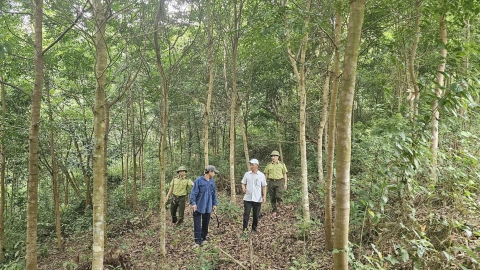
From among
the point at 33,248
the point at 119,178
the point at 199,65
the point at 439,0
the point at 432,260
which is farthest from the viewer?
the point at 119,178

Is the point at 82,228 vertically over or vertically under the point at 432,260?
under

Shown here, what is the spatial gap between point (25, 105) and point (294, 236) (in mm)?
10277

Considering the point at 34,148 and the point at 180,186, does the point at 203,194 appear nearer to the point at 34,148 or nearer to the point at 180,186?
the point at 180,186

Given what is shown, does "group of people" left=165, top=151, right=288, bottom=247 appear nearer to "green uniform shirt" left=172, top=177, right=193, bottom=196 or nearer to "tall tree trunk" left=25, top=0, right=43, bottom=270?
"green uniform shirt" left=172, top=177, right=193, bottom=196

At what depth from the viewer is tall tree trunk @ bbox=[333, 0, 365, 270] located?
2.65m

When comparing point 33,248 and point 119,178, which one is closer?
point 33,248

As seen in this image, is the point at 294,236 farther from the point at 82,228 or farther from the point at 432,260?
the point at 82,228

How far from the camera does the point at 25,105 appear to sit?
32.4ft

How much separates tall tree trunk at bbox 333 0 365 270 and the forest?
0.01 metres

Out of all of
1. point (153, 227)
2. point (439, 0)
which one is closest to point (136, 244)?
point (153, 227)

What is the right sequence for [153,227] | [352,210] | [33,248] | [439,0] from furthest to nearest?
[153,227] < [352,210] < [33,248] < [439,0]

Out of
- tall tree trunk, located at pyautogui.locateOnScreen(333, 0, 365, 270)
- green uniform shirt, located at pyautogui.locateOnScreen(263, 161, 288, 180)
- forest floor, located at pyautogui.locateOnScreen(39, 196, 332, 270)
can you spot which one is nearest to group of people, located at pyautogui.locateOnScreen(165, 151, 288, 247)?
forest floor, located at pyautogui.locateOnScreen(39, 196, 332, 270)

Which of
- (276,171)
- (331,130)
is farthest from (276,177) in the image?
(331,130)

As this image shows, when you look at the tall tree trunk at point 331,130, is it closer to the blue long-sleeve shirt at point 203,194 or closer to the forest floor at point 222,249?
the forest floor at point 222,249
